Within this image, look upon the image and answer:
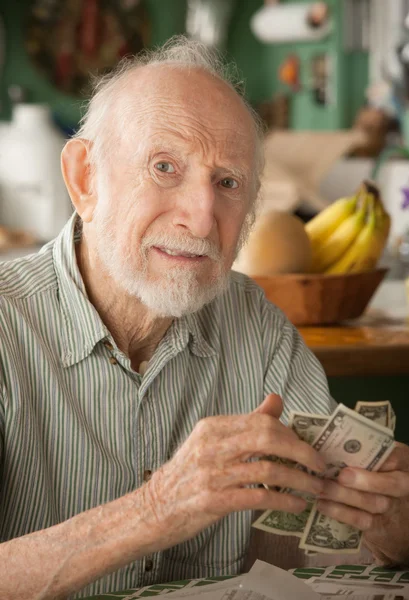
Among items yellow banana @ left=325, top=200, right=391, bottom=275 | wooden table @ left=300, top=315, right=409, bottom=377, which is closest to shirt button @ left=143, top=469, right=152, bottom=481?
wooden table @ left=300, top=315, right=409, bottom=377

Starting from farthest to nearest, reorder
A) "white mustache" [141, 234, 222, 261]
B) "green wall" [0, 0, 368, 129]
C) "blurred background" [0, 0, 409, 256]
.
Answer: "green wall" [0, 0, 368, 129]
"blurred background" [0, 0, 409, 256]
"white mustache" [141, 234, 222, 261]

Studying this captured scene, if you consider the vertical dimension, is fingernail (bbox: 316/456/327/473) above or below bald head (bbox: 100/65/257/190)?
below

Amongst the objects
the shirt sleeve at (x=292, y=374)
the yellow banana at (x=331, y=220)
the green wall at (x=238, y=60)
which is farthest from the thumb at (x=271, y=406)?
the green wall at (x=238, y=60)

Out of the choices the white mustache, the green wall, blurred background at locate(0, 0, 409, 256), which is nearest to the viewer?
the white mustache

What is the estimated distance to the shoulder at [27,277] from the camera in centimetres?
153

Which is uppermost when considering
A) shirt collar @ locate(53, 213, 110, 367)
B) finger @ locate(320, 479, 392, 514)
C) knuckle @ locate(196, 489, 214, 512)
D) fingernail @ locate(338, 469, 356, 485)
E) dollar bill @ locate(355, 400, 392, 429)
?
shirt collar @ locate(53, 213, 110, 367)

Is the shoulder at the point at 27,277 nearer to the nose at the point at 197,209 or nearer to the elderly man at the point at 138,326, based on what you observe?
the elderly man at the point at 138,326

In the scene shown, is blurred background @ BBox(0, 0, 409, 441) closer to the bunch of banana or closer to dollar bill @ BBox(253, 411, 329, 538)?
the bunch of banana

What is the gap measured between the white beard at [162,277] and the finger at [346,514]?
1.25ft

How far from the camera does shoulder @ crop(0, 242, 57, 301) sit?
153 cm

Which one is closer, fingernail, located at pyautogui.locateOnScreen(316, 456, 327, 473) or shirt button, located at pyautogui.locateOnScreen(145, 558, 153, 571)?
fingernail, located at pyautogui.locateOnScreen(316, 456, 327, 473)

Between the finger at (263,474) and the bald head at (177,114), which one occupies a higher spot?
the bald head at (177,114)

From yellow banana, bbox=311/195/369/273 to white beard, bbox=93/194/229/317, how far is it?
0.92 meters

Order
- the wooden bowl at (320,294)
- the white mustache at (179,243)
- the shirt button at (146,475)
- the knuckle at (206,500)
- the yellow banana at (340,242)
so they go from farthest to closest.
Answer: the yellow banana at (340,242) → the wooden bowl at (320,294) → the shirt button at (146,475) → the white mustache at (179,243) → the knuckle at (206,500)
